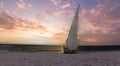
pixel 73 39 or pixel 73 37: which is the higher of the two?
pixel 73 37

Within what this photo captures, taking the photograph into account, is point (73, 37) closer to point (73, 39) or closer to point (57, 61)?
point (73, 39)

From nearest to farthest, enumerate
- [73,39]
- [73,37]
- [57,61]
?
[57,61], [73,39], [73,37]

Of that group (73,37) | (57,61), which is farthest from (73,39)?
(57,61)

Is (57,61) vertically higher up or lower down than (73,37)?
lower down

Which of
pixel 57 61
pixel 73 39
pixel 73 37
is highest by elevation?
pixel 73 37

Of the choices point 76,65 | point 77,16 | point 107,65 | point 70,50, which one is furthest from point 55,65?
point 77,16

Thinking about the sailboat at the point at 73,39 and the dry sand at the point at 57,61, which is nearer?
the dry sand at the point at 57,61

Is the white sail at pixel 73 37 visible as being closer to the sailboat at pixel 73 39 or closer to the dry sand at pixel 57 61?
the sailboat at pixel 73 39

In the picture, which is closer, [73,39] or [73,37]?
[73,39]

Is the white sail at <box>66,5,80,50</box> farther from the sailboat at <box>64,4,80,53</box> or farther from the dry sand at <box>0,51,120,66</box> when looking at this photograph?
the dry sand at <box>0,51,120,66</box>

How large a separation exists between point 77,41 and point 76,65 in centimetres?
1804

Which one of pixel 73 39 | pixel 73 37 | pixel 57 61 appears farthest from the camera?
pixel 73 37

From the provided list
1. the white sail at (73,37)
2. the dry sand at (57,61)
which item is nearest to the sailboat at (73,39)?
the white sail at (73,37)

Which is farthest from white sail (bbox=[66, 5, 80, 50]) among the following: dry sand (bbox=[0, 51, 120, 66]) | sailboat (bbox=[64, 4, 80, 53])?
dry sand (bbox=[0, 51, 120, 66])
